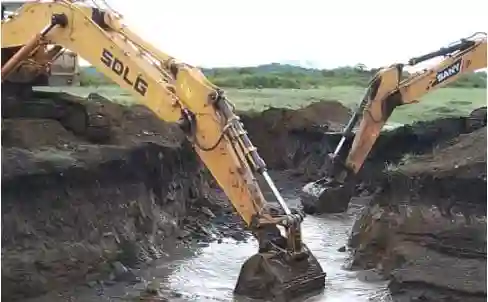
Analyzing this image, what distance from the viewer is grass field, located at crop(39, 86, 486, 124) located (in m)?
17.7

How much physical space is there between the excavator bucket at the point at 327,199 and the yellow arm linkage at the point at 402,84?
50cm

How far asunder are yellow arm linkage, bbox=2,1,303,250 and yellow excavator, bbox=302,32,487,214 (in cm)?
467

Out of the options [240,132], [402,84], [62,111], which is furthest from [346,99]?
[240,132]

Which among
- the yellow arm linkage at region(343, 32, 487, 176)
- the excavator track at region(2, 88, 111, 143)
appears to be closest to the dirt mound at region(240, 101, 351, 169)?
the yellow arm linkage at region(343, 32, 487, 176)

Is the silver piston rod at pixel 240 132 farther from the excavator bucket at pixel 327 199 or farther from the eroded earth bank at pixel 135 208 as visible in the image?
the excavator bucket at pixel 327 199

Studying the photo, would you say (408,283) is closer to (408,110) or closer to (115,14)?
(115,14)

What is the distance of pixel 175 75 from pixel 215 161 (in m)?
1.06

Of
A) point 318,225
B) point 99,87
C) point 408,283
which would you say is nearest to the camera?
point 408,283

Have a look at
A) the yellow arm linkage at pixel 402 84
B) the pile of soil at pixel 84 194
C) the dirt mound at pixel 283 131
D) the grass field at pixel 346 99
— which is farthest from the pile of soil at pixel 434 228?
the dirt mound at pixel 283 131

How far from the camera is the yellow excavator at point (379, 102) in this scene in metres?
11.2

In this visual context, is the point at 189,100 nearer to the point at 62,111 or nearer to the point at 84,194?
the point at 84,194

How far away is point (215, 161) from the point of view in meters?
7.92

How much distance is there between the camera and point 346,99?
21422 mm

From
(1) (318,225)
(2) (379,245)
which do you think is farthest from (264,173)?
(1) (318,225)
